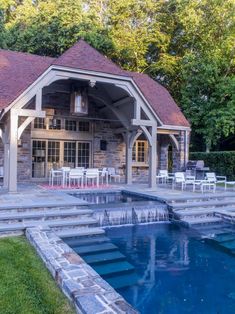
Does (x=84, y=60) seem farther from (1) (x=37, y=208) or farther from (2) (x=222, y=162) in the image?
(2) (x=222, y=162)

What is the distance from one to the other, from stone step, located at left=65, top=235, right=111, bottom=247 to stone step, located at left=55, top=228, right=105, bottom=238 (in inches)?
4.8

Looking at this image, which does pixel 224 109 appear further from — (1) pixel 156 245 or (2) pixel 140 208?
(1) pixel 156 245

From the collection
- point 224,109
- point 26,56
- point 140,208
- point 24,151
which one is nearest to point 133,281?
point 140,208

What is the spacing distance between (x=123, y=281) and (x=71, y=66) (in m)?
7.59

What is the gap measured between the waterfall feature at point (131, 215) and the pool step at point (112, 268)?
2.66m

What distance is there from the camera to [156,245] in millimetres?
7352

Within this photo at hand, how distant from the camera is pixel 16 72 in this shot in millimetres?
13719

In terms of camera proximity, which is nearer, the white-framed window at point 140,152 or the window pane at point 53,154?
the window pane at point 53,154

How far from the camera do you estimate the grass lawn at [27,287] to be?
370 centimetres

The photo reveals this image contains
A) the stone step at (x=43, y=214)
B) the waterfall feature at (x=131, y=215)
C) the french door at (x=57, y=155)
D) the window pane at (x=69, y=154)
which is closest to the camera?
the stone step at (x=43, y=214)

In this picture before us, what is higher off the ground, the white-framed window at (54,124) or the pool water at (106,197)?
the white-framed window at (54,124)

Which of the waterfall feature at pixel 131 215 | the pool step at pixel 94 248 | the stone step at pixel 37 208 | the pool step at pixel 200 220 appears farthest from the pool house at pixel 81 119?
the pool step at pixel 94 248

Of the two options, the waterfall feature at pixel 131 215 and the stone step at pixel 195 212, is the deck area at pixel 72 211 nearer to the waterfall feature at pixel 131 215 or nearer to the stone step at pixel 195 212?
the stone step at pixel 195 212

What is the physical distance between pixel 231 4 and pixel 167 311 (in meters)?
21.5
